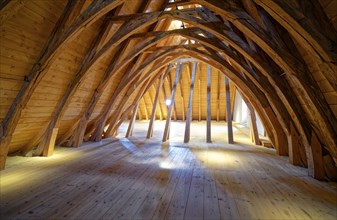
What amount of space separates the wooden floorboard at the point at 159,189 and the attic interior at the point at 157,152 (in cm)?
2

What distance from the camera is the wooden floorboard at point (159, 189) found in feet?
6.50

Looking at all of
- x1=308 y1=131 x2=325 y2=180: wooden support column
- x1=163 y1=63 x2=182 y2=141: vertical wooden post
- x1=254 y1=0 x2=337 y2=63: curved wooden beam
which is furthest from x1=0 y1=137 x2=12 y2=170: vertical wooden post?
x1=308 y1=131 x2=325 y2=180: wooden support column

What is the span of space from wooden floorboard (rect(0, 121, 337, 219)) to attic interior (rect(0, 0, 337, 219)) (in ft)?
0.07

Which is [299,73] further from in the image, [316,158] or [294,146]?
[294,146]

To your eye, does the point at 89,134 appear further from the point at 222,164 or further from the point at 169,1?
the point at 169,1

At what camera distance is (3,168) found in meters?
3.24

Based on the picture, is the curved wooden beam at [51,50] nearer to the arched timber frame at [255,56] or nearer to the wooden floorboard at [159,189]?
the arched timber frame at [255,56]

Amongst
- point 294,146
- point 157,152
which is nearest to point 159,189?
point 157,152

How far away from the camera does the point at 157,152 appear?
4.93 meters

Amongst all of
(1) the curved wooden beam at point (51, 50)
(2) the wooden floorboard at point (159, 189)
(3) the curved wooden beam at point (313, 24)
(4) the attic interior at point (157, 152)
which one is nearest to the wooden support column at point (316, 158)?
(4) the attic interior at point (157, 152)

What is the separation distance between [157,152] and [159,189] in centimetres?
237

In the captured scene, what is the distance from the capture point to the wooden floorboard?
198 cm

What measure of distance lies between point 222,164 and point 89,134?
195 inches

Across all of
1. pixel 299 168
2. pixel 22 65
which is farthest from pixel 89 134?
pixel 299 168
